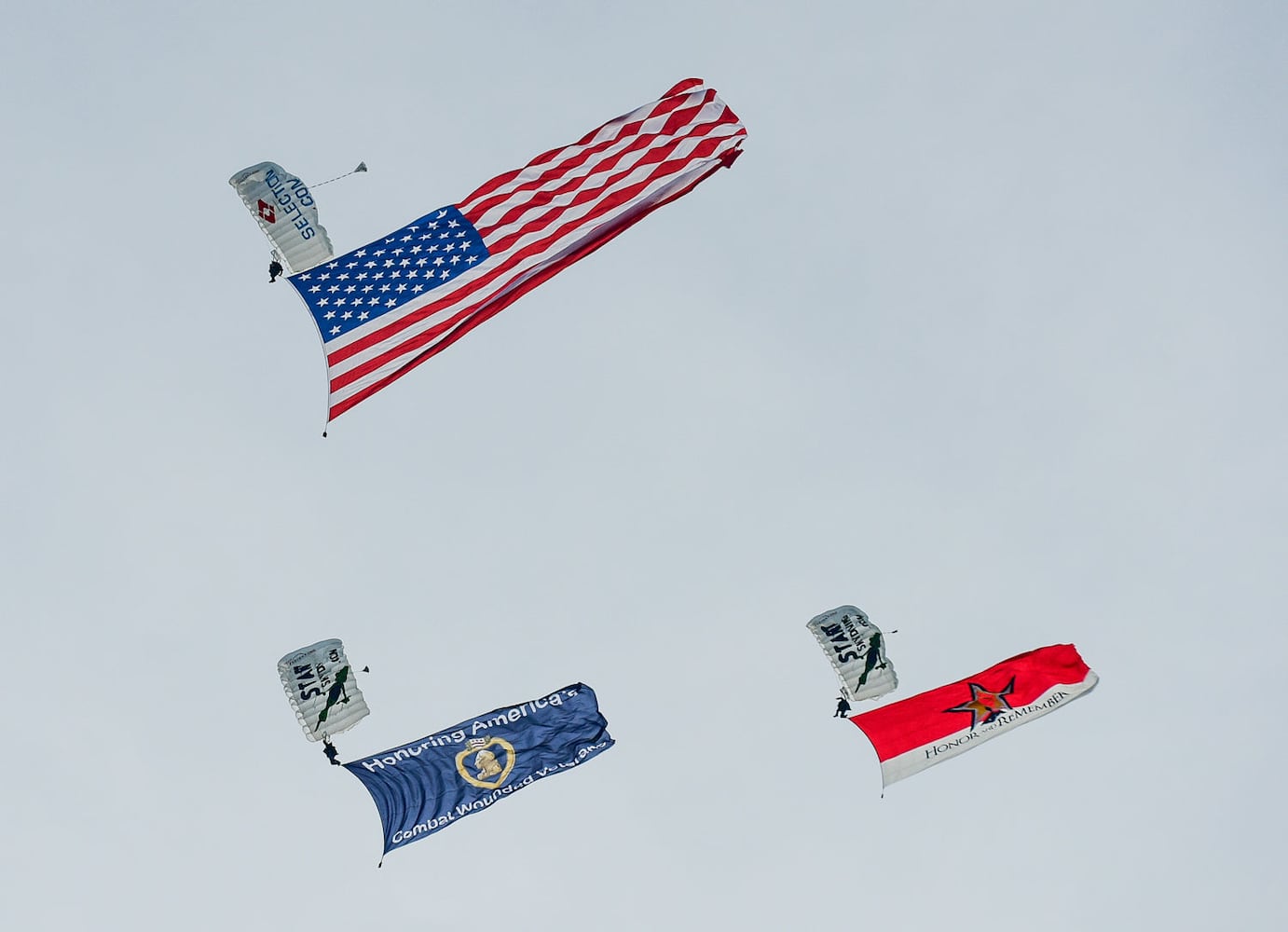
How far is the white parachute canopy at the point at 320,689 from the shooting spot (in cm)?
3412

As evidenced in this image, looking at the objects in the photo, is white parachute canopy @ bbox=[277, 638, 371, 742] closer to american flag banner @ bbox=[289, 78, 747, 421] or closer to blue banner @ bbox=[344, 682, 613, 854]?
blue banner @ bbox=[344, 682, 613, 854]

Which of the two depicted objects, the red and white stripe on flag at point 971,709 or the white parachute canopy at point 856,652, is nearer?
the red and white stripe on flag at point 971,709

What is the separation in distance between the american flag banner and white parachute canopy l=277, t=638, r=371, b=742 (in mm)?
11726

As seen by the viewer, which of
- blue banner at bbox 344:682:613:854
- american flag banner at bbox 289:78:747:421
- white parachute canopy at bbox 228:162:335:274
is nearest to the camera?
american flag banner at bbox 289:78:747:421

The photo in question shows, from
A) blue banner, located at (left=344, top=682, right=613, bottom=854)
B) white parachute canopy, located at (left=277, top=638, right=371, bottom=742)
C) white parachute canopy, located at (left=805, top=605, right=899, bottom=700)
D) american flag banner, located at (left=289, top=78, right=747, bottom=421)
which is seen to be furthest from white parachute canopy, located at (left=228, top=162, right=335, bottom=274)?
white parachute canopy, located at (left=805, top=605, right=899, bottom=700)

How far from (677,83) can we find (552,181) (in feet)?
11.7

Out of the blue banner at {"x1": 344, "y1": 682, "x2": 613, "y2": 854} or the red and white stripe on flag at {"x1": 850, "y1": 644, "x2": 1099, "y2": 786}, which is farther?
the red and white stripe on flag at {"x1": 850, "y1": 644, "x2": 1099, "y2": 786}

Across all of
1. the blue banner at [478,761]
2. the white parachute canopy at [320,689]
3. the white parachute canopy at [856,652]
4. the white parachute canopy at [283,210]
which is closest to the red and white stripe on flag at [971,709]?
the white parachute canopy at [856,652]

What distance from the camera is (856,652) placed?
36781mm

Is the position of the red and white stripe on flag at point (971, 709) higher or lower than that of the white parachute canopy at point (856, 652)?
lower

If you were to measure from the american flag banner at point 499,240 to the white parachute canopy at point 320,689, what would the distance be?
38.5 ft

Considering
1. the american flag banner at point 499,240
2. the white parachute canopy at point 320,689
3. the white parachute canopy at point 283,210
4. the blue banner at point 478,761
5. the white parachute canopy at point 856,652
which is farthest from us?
the white parachute canopy at point 856,652

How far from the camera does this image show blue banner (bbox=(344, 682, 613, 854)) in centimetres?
2972

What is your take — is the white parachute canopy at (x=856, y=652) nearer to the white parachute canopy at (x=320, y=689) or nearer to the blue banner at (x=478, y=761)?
the blue banner at (x=478, y=761)
